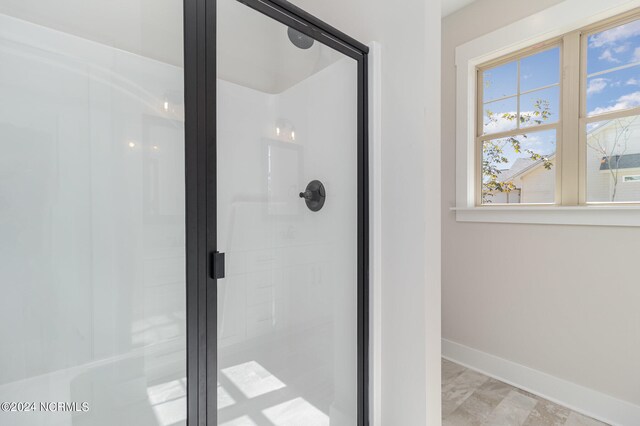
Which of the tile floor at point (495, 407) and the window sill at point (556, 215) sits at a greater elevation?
the window sill at point (556, 215)

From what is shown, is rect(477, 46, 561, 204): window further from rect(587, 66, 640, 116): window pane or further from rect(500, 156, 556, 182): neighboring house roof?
rect(587, 66, 640, 116): window pane

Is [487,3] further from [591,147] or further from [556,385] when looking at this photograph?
[556,385]

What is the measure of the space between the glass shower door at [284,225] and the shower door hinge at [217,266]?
0.06 meters

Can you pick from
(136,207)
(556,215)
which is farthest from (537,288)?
(136,207)

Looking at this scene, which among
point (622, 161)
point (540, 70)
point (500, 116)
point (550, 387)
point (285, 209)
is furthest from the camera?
point (500, 116)

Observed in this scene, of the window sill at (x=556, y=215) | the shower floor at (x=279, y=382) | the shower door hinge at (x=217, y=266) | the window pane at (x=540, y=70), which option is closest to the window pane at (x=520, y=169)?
the window sill at (x=556, y=215)

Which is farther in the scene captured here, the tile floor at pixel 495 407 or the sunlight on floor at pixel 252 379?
the tile floor at pixel 495 407

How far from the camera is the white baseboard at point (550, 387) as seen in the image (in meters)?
1.52

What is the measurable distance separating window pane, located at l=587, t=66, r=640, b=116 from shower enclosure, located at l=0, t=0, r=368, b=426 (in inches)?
67.2

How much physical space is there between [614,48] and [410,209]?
1634 millimetres

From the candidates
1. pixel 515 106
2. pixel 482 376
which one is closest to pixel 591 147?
pixel 515 106

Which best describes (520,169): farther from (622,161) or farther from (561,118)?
(622,161)

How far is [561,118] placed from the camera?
180cm

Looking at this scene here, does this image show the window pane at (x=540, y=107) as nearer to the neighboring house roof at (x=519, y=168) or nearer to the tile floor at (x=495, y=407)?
the neighboring house roof at (x=519, y=168)
